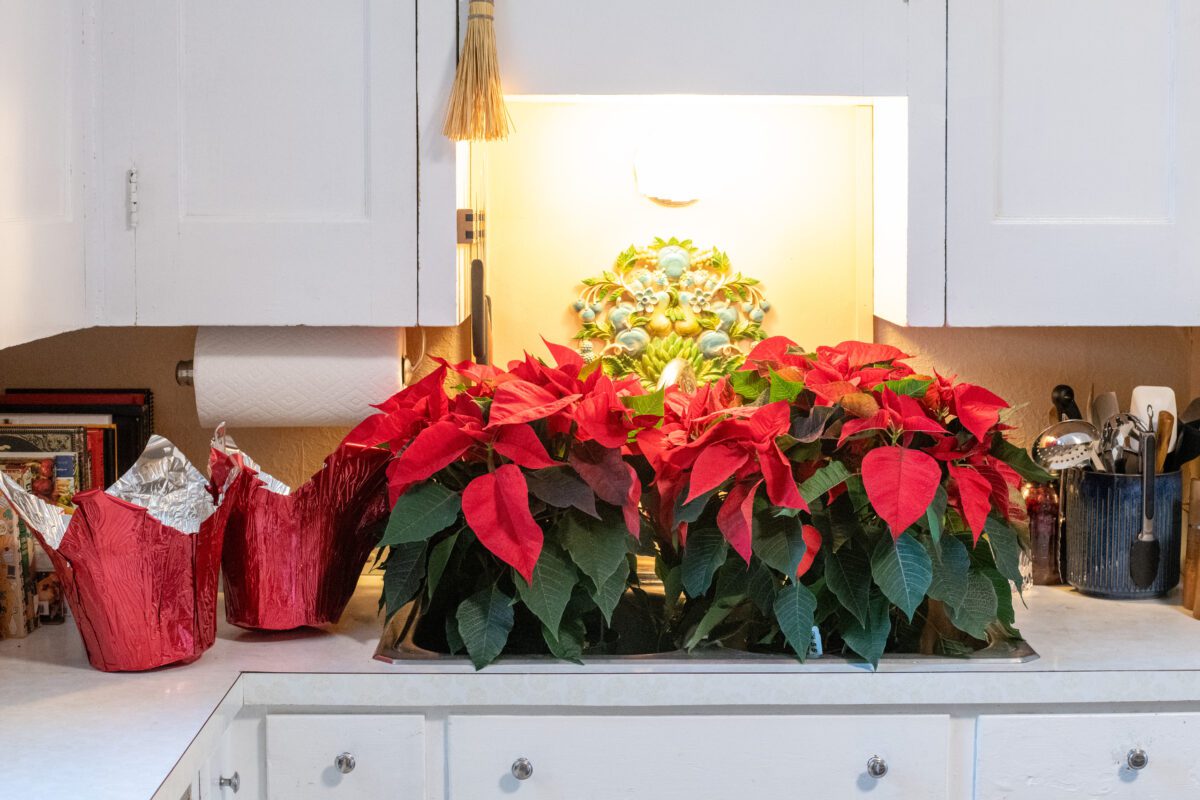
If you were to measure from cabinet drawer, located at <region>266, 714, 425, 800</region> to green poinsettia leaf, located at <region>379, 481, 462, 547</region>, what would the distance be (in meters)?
0.21

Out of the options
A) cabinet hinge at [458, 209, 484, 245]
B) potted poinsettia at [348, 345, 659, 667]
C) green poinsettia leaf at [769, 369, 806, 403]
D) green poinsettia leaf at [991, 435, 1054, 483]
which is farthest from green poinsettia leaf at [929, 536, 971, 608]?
cabinet hinge at [458, 209, 484, 245]

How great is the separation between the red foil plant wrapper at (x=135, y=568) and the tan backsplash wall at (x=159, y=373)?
1.50 feet

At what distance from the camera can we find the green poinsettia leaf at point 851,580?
1.36 metres

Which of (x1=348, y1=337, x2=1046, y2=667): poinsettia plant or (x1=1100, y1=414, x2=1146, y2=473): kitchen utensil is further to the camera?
(x1=1100, y1=414, x2=1146, y2=473): kitchen utensil

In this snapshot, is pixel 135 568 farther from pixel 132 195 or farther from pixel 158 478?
pixel 132 195

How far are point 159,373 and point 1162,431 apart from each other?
1.43m

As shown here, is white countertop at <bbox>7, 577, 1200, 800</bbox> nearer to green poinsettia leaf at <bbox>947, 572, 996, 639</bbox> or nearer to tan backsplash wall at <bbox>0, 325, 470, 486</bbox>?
green poinsettia leaf at <bbox>947, 572, 996, 639</bbox>

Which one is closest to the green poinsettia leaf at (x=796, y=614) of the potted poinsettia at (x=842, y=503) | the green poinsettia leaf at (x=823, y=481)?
the potted poinsettia at (x=842, y=503)

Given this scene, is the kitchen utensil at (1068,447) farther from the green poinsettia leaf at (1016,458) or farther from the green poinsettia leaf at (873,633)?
the green poinsettia leaf at (873,633)

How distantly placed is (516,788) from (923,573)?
1.65 feet

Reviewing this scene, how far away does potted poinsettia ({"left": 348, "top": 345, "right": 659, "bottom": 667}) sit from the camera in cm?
133

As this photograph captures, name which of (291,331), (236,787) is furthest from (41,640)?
(291,331)

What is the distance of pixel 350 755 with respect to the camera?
4.53 feet

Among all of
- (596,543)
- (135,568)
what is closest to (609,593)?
(596,543)
